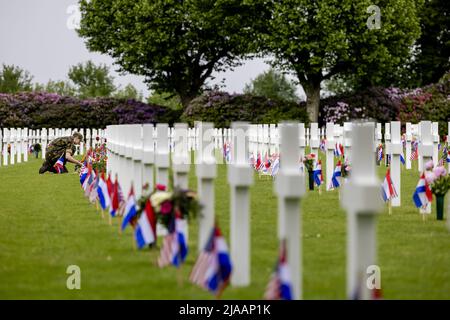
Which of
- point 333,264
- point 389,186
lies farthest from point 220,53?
point 333,264

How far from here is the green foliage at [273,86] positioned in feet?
441

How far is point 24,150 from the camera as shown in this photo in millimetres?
43438

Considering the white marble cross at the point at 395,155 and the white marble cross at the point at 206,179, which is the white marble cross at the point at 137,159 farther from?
the white marble cross at the point at 395,155

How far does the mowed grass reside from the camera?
917 cm

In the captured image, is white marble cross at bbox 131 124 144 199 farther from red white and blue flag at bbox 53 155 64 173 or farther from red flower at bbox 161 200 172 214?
red white and blue flag at bbox 53 155 64 173

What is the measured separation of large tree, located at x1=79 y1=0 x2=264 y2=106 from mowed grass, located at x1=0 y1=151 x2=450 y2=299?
136 feet

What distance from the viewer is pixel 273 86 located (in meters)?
135

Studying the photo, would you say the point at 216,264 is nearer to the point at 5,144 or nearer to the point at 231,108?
the point at 5,144

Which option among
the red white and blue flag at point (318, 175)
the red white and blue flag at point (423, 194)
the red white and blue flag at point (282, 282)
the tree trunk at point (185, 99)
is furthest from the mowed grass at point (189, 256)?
the tree trunk at point (185, 99)

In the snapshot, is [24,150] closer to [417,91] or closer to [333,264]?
[417,91]

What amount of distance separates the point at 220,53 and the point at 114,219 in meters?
51.7

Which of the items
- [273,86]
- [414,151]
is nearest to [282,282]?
[414,151]

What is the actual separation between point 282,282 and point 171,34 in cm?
5586
